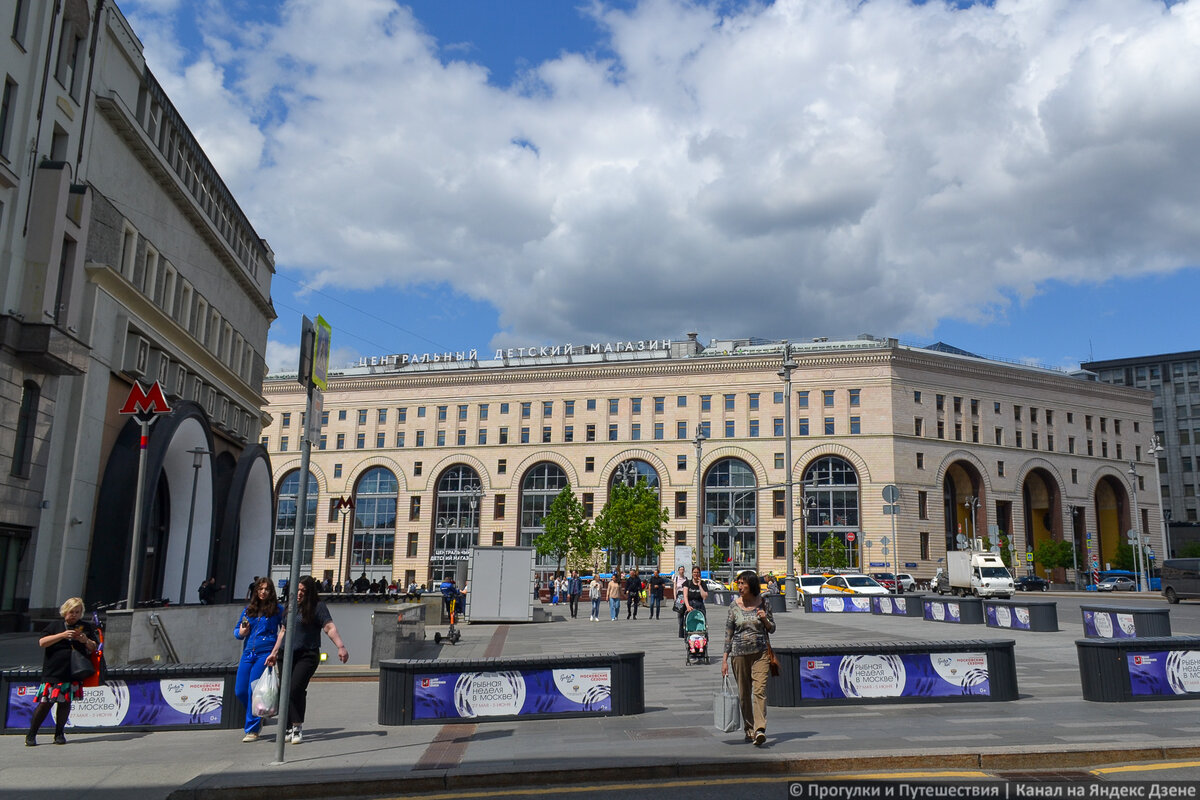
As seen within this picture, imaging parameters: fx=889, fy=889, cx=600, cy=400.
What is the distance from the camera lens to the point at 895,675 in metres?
12.3

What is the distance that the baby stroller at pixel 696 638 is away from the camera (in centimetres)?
1853

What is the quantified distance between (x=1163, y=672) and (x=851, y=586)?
3166 centimetres

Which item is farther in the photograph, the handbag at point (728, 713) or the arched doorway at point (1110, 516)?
the arched doorway at point (1110, 516)

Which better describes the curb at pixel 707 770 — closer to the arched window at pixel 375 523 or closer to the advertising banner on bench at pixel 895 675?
the advertising banner on bench at pixel 895 675

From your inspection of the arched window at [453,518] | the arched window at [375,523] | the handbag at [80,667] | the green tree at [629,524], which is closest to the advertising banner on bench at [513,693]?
the handbag at [80,667]

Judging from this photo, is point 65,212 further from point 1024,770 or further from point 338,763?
point 1024,770

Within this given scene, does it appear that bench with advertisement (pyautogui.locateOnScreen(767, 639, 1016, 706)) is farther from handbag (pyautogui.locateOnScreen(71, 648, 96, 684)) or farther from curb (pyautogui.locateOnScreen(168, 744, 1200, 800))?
handbag (pyautogui.locateOnScreen(71, 648, 96, 684))

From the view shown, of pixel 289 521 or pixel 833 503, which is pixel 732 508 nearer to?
pixel 833 503

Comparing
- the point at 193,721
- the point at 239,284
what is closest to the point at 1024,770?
the point at 193,721

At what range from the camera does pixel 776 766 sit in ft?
27.7

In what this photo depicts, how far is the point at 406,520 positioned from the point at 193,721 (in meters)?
84.5

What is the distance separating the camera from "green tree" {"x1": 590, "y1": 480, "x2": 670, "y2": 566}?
235ft

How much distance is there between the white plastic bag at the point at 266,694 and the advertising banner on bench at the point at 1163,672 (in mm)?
10936

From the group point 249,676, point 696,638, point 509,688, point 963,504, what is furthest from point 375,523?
point 249,676
